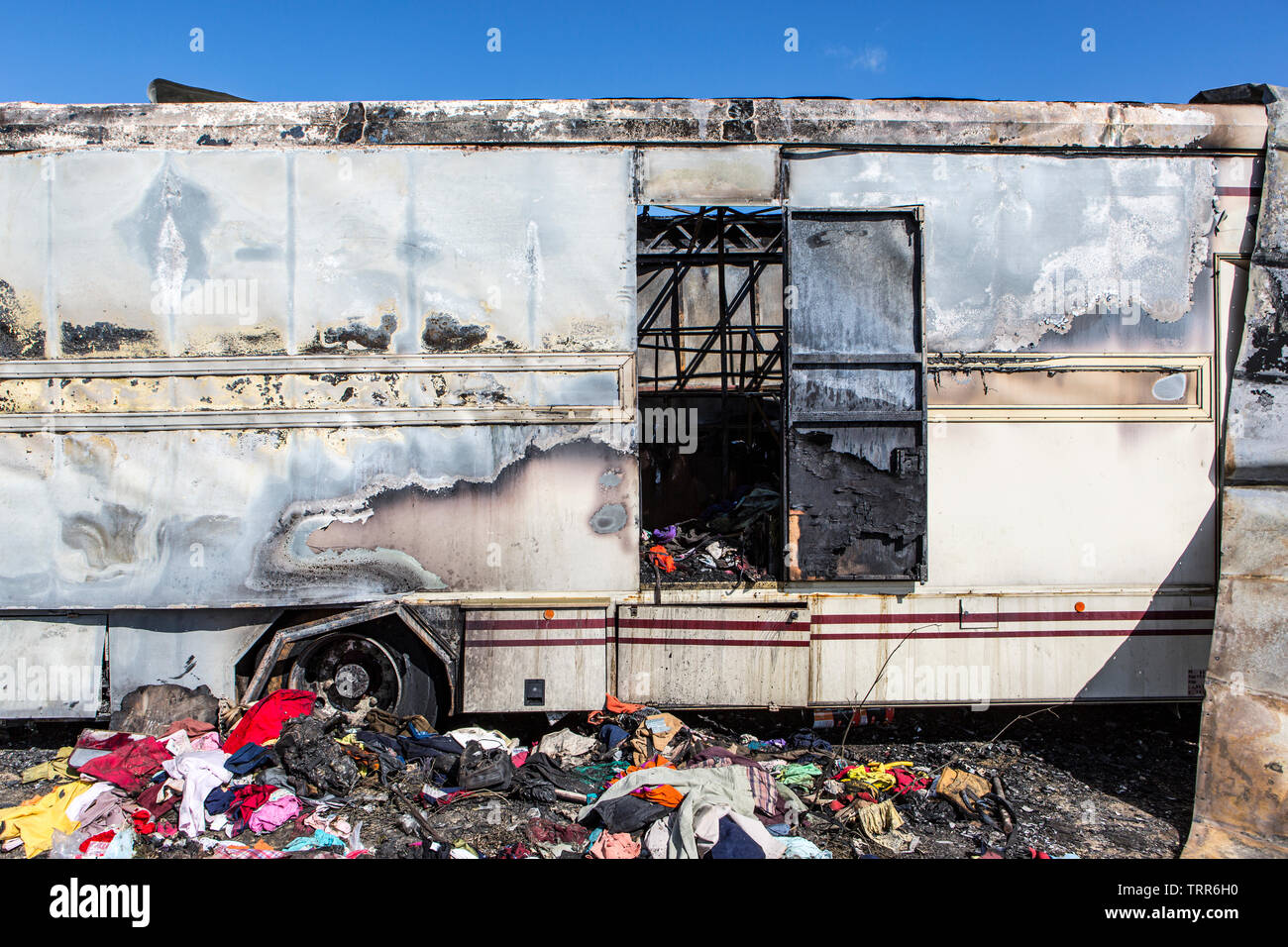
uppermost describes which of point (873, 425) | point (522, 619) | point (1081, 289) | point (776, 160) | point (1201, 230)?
point (776, 160)

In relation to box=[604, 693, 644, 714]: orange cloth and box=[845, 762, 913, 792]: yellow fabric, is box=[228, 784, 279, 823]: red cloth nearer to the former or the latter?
box=[604, 693, 644, 714]: orange cloth

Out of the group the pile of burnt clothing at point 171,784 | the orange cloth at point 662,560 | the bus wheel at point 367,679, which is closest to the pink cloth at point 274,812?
the pile of burnt clothing at point 171,784

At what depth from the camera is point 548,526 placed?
14.5ft

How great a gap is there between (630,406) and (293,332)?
78.3 inches

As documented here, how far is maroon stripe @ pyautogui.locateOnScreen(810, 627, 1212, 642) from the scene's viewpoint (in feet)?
14.5

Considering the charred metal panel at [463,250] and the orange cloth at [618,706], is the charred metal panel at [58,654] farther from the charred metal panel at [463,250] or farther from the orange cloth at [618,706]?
the orange cloth at [618,706]

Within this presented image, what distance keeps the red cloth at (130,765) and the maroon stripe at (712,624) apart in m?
2.62

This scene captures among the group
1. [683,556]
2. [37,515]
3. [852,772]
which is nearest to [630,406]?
[683,556]

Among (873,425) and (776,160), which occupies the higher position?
(776,160)

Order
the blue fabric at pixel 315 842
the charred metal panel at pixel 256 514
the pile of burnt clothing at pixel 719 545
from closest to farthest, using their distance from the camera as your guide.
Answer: the blue fabric at pixel 315 842 → the charred metal panel at pixel 256 514 → the pile of burnt clothing at pixel 719 545

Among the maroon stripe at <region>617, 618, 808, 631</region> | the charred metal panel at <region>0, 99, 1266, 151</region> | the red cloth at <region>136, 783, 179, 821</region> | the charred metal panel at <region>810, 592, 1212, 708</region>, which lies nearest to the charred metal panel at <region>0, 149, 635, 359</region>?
the charred metal panel at <region>0, 99, 1266, 151</region>

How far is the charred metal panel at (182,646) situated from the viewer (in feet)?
14.3

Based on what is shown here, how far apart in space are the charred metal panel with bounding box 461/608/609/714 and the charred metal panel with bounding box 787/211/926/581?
1289mm
